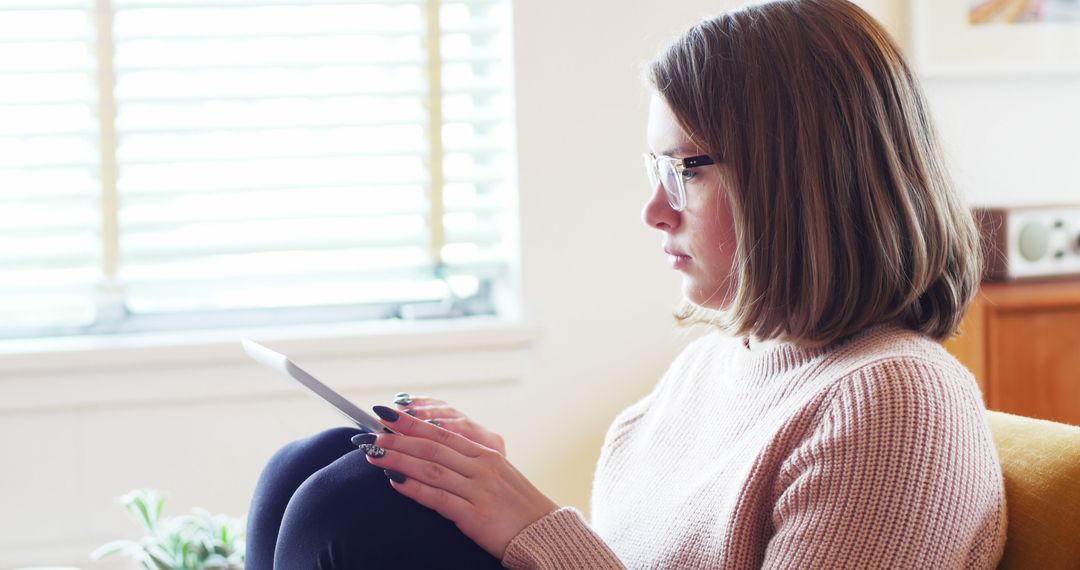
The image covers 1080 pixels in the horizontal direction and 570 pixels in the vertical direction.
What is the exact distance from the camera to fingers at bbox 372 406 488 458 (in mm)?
1085

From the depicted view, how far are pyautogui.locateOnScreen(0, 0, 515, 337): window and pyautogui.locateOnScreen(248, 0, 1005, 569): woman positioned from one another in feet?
3.61

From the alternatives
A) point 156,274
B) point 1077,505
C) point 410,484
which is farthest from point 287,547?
point 156,274

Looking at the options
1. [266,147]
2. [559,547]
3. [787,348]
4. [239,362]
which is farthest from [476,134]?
[559,547]

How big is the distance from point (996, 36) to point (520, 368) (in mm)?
1221

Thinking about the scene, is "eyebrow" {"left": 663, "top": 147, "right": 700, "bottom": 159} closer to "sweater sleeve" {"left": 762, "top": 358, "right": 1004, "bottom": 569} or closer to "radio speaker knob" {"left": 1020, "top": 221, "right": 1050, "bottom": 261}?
"sweater sleeve" {"left": 762, "top": 358, "right": 1004, "bottom": 569}

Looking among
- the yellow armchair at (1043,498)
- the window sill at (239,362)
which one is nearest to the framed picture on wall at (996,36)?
the window sill at (239,362)

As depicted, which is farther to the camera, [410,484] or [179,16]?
[179,16]

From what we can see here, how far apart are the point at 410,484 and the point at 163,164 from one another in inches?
51.5

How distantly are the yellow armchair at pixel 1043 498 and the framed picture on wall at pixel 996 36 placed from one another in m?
1.45

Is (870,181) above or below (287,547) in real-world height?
above

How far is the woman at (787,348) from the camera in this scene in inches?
37.2

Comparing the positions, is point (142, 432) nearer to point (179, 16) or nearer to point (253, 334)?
point (253, 334)

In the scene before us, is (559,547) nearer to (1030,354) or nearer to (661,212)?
(661,212)

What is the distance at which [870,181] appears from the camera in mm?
1050
